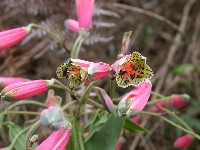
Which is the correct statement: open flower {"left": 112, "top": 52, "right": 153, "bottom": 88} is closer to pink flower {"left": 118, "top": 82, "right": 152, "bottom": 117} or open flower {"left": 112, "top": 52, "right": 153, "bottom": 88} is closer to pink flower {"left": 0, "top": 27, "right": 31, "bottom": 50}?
pink flower {"left": 118, "top": 82, "right": 152, "bottom": 117}

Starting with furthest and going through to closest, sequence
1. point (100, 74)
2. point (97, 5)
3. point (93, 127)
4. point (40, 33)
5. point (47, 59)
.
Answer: point (47, 59) < point (97, 5) < point (40, 33) < point (93, 127) < point (100, 74)

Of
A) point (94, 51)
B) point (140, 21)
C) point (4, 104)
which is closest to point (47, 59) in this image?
point (94, 51)

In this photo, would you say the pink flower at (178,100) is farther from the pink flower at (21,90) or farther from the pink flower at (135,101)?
the pink flower at (21,90)

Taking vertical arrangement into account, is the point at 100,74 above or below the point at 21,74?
above

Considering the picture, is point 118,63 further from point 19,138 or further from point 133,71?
point 19,138

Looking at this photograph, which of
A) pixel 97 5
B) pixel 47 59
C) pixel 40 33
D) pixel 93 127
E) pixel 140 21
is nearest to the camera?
pixel 93 127

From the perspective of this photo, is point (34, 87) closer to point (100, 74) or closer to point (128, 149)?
point (100, 74)
